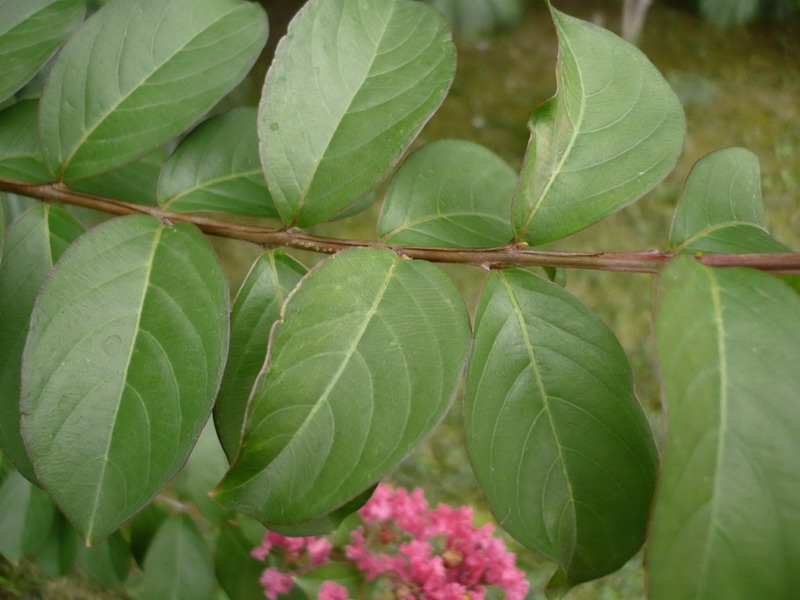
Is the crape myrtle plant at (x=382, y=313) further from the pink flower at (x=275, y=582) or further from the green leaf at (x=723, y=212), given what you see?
the pink flower at (x=275, y=582)

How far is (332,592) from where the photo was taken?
92 centimetres

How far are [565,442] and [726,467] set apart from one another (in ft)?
0.44

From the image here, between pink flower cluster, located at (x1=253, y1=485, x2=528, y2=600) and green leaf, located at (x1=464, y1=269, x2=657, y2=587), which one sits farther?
pink flower cluster, located at (x1=253, y1=485, x2=528, y2=600)

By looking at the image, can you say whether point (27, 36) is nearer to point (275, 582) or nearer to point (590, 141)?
point (590, 141)

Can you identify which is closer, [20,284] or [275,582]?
[20,284]

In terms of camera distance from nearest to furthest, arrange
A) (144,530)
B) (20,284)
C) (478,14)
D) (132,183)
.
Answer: (20,284) → (132,183) → (144,530) → (478,14)

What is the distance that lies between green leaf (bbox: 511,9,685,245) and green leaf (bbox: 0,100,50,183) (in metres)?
0.49

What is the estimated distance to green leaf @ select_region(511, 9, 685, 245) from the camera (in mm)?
531

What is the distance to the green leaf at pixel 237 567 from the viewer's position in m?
0.99

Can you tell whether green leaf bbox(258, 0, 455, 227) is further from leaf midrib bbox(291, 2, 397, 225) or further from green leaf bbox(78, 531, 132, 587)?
green leaf bbox(78, 531, 132, 587)

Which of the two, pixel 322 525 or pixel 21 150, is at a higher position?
pixel 21 150

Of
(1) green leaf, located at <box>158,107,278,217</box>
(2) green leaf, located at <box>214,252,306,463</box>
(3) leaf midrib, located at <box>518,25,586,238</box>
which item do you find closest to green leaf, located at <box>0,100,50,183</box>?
(1) green leaf, located at <box>158,107,278,217</box>

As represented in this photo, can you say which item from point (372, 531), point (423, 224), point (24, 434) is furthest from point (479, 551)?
point (24, 434)

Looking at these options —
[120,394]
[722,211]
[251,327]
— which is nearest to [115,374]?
[120,394]
